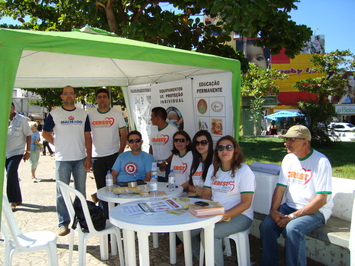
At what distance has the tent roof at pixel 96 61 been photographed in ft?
8.54

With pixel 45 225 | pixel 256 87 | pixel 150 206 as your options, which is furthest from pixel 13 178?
pixel 256 87

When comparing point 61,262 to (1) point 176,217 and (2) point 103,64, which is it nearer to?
(1) point 176,217

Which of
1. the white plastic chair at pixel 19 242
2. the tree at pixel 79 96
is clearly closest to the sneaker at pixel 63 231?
the white plastic chair at pixel 19 242

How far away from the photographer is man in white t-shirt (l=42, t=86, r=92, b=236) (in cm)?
425

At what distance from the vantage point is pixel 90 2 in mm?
7809

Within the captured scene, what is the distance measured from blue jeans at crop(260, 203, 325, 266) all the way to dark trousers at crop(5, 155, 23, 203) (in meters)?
4.20

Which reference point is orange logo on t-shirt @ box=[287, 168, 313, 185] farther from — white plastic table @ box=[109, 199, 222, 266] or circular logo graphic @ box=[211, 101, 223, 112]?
circular logo graphic @ box=[211, 101, 223, 112]

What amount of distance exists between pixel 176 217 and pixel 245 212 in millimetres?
858

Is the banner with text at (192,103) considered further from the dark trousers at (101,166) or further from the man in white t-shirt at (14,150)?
the man in white t-shirt at (14,150)

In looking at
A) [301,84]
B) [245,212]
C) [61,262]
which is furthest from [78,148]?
[301,84]

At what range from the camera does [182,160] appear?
410 cm

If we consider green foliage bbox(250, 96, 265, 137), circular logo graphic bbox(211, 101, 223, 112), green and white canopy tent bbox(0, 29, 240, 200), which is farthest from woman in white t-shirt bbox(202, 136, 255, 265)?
green foliage bbox(250, 96, 265, 137)

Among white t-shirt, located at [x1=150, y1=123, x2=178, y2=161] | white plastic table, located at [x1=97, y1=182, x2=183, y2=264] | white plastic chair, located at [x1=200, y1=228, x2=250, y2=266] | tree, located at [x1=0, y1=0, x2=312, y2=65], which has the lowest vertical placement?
white plastic chair, located at [x1=200, y1=228, x2=250, y2=266]

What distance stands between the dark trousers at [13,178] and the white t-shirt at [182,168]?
9.51 feet
